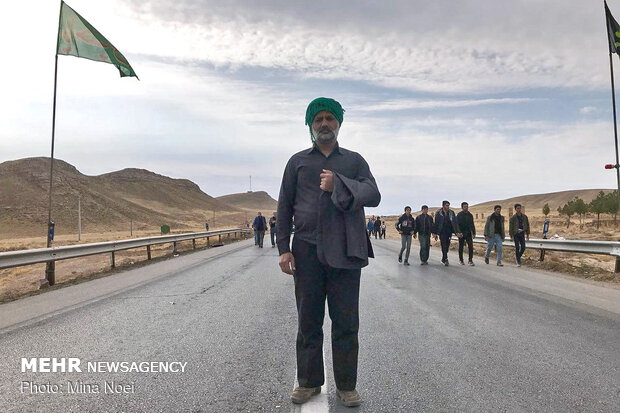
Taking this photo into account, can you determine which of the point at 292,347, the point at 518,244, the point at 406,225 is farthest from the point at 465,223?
the point at 292,347

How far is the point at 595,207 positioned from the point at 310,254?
74.4 metres

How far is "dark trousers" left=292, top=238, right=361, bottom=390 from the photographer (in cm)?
332

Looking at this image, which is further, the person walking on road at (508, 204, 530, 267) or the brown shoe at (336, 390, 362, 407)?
the person walking on road at (508, 204, 530, 267)

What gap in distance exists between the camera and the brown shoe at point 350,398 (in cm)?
323

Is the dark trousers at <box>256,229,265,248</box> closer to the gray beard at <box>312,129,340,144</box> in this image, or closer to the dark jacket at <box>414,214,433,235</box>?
the dark jacket at <box>414,214,433,235</box>

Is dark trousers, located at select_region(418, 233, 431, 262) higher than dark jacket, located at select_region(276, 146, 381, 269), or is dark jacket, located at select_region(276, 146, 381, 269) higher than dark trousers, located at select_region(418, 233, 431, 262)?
dark jacket, located at select_region(276, 146, 381, 269)

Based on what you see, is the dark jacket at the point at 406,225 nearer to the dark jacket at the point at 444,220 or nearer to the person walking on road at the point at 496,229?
the dark jacket at the point at 444,220

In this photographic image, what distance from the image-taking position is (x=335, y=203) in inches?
124

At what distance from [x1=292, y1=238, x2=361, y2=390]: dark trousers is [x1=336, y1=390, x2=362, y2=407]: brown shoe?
4cm

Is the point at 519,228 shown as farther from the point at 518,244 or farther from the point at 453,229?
the point at 453,229

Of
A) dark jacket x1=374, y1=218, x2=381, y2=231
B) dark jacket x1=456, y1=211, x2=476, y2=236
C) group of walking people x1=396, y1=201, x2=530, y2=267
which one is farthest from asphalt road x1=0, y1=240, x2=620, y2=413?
dark jacket x1=374, y1=218, x2=381, y2=231

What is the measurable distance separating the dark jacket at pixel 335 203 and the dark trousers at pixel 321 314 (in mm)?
126

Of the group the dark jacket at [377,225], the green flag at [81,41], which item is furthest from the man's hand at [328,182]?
the dark jacket at [377,225]

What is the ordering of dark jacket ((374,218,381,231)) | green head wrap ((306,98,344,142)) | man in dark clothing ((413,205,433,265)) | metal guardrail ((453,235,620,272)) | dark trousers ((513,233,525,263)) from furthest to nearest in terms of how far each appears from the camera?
dark jacket ((374,218,381,231)) → man in dark clothing ((413,205,433,265)) → dark trousers ((513,233,525,263)) → metal guardrail ((453,235,620,272)) → green head wrap ((306,98,344,142))
